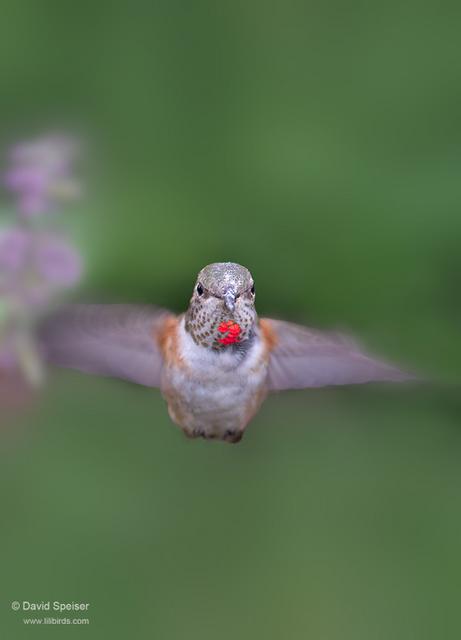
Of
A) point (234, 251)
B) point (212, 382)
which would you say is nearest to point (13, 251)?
point (234, 251)

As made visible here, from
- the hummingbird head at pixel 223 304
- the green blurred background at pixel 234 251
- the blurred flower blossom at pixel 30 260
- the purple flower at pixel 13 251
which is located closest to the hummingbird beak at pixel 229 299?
the hummingbird head at pixel 223 304

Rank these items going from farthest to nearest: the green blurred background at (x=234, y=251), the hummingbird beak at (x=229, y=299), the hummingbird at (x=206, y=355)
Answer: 1. the green blurred background at (x=234, y=251)
2. the hummingbird at (x=206, y=355)
3. the hummingbird beak at (x=229, y=299)

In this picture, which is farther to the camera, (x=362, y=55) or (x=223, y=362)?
(x=362, y=55)

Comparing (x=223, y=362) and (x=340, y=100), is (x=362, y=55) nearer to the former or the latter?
(x=340, y=100)

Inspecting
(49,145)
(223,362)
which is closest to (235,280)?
(223,362)

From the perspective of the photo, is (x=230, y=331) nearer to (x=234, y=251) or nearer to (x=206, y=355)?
(x=206, y=355)

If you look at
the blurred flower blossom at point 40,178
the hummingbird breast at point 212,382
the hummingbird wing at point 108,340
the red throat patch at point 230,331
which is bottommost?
the red throat patch at point 230,331

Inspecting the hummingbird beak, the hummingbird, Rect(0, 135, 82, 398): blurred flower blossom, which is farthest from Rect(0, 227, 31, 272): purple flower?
the hummingbird beak

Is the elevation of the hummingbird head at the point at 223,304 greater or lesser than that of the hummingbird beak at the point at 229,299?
greater

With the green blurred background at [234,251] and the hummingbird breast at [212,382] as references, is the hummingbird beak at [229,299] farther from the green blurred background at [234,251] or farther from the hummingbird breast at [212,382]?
the green blurred background at [234,251]
